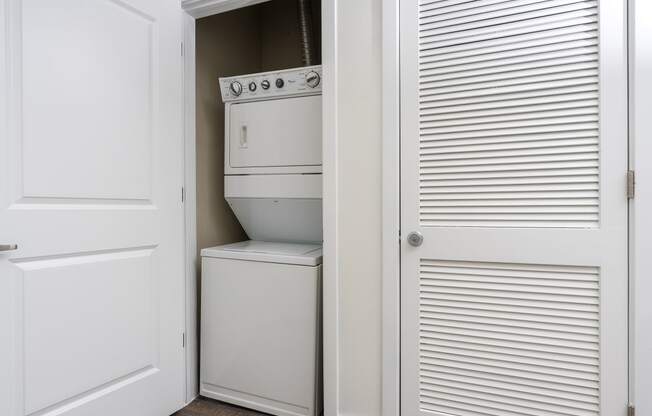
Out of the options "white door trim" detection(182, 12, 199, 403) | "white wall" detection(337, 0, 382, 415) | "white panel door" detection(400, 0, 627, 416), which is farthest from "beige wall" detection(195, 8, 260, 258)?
"white panel door" detection(400, 0, 627, 416)

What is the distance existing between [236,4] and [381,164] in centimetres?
115

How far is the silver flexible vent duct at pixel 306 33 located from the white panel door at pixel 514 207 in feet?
3.32

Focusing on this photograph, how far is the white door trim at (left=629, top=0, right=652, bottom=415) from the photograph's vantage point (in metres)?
1.12

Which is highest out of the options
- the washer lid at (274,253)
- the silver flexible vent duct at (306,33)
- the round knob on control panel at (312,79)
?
the silver flexible vent duct at (306,33)

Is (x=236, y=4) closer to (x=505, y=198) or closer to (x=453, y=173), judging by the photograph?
(x=453, y=173)

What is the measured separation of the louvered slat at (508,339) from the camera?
1.22 m

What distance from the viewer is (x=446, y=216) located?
4.46 ft

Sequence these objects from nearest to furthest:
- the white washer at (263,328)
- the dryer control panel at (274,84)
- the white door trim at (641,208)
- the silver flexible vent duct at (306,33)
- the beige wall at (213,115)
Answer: the white door trim at (641,208) < the white washer at (263,328) < the dryer control panel at (274,84) < the beige wall at (213,115) < the silver flexible vent duct at (306,33)

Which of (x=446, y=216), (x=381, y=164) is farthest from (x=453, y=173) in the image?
(x=381, y=164)

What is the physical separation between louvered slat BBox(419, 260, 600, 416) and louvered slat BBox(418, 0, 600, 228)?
21 cm

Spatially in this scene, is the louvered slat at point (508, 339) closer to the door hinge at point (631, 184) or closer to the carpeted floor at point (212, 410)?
the door hinge at point (631, 184)

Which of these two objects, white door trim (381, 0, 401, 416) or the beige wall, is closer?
white door trim (381, 0, 401, 416)

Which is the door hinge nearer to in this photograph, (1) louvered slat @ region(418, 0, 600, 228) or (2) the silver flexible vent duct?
(1) louvered slat @ region(418, 0, 600, 228)

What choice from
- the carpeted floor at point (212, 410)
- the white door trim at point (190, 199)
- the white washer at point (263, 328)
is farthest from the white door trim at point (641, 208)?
the white door trim at point (190, 199)
